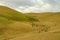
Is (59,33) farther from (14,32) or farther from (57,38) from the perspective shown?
(14,32)

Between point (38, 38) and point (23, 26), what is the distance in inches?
194

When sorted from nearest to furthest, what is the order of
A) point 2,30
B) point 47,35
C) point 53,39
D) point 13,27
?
point 53,39
point 47,35
point 2,30
point 13,27

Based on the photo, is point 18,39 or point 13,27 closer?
point 18,39

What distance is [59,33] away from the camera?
916 centimetres

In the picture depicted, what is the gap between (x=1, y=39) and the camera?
29.7 ft

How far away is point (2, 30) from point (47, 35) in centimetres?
371

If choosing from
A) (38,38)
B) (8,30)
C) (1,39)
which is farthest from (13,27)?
(38,38)

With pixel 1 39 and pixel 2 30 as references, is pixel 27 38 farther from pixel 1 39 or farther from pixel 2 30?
pixel 2 30

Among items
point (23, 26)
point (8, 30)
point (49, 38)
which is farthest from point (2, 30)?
point (49, 38)

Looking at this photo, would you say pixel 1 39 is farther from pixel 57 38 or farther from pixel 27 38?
pixel 57 38

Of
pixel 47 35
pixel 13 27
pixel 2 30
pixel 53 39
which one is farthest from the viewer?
pixel 13 27

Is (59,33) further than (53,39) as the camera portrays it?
Yes

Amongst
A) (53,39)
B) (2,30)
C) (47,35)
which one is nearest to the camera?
(53,39)

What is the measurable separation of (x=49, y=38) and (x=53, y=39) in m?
0.20
